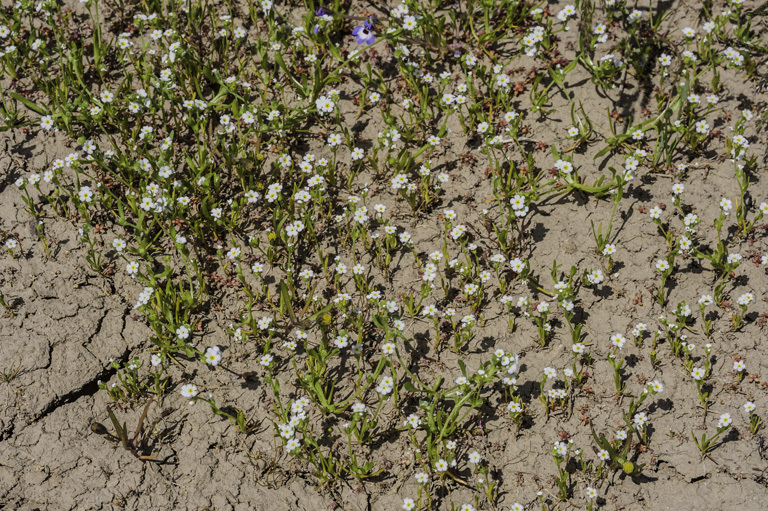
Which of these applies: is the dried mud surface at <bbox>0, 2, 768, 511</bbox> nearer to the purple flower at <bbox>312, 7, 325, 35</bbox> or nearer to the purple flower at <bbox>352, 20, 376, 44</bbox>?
the purple flower at <bbox>352, 20, 376, 44</bbox>

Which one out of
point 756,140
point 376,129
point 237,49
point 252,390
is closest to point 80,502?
point 252,390

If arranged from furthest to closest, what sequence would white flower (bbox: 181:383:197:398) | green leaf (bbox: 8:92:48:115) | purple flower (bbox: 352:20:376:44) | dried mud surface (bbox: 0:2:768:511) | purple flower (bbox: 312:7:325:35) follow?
purple flower (bbox: 352:20:376:44), purple flower (bbox: 312:7:325:35), green leaf (bbox: 8:92:48:115), white flower (bbox: 181:383:197:398), dried mud surface (bbox: 0:2:768:511)

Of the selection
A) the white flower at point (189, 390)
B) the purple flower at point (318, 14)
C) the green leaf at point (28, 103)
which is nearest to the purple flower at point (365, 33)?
the purple flower at point (318, 14)

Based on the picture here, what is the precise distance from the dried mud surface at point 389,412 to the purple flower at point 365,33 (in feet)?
5.67

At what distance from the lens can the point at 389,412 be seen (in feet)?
13.9

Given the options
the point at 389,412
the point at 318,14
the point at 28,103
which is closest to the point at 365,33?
the point at 318,14

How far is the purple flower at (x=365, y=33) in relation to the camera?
573 cm

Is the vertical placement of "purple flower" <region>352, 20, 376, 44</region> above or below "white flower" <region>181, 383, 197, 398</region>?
above

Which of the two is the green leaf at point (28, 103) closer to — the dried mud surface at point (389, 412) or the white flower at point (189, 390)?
the dried mud surface at point (389, 412)

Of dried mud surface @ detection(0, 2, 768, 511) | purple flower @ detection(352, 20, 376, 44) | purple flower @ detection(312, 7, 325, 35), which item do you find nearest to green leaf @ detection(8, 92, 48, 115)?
dried mud surface @ detection(0, 2, 768, 511)

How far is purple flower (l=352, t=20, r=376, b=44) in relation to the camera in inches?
226

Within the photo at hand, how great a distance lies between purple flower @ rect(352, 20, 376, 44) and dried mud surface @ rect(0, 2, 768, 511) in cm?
173

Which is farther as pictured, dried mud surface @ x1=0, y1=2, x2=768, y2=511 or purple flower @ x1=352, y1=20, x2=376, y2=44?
purple flower @ x1=352, y1=20, x2=376, y2=44

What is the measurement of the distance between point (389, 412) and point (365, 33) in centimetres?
339
